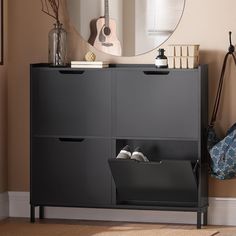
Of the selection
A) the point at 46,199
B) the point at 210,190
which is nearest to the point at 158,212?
the point at 210,190

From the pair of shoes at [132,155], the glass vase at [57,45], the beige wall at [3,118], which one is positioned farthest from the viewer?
the beige wall at [3,118]

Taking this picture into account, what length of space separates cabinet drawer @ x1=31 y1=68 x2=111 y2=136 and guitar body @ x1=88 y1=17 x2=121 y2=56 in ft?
1.03

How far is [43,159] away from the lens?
245 inches

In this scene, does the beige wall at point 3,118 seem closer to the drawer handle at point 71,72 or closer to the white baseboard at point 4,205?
the white baseboard at point 4,205

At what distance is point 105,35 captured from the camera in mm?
6359

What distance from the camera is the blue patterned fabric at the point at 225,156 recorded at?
19.4ft

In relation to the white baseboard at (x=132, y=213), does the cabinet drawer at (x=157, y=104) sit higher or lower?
higher

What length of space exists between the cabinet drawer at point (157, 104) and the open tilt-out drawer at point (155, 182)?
0.68ft

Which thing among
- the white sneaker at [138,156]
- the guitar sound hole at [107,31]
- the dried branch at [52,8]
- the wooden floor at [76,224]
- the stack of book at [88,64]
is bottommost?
the wooden floor at [76,224]

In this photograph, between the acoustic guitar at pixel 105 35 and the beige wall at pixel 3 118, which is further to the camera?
the beige wall at pixel 3 118

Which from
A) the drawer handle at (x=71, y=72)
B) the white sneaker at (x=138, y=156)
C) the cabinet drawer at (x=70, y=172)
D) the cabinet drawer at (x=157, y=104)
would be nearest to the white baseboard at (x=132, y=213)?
the cabinet drawer at (x=70, y=172)

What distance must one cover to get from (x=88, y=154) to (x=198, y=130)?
31.0 inches

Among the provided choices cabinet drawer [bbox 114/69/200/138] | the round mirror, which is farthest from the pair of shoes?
the round mirror

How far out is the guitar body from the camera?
6.33m
